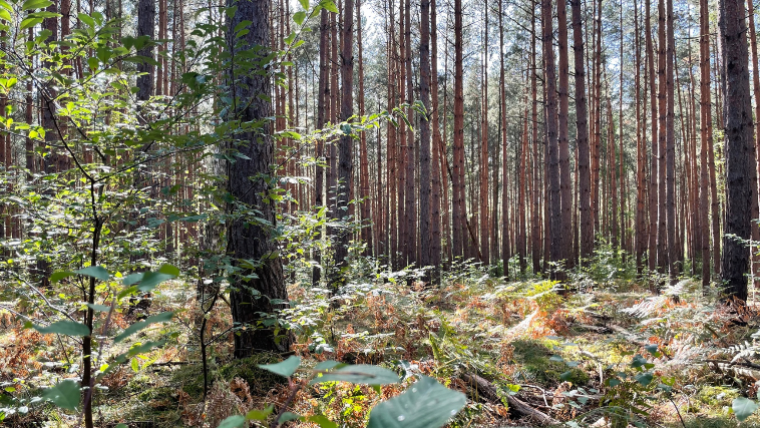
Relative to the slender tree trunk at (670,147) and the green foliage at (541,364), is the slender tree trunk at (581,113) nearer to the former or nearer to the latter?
the slender tree trunk at (670,147)

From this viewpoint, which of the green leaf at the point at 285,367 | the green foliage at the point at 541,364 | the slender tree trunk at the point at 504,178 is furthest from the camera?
the slender tree trunk at the point at 504,178

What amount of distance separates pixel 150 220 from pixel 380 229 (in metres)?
19.1

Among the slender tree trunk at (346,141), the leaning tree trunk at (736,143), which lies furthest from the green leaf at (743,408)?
the slender tree trunk at (346,141)

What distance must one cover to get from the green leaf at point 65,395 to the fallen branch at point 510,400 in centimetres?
202

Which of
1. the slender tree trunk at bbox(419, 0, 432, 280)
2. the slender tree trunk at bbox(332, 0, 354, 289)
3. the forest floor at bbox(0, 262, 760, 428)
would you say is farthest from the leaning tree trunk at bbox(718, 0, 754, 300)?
the slender tree trunk at bbox(332, 0, 354, 289)

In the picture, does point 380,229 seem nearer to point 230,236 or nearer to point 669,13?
point 669,13

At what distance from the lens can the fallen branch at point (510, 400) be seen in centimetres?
246

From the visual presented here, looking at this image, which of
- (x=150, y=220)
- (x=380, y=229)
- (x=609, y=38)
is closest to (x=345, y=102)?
(x=150, y=220)

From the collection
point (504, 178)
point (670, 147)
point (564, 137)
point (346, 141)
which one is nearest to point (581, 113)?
point (564, 137)

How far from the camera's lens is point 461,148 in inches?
402

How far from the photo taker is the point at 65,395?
0.74 metres

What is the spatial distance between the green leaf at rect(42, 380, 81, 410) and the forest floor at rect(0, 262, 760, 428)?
112 cm

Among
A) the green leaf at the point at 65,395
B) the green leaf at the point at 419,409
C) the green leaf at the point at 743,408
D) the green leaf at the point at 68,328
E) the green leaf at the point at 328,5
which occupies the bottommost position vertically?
the green leaf at the point at 743,408

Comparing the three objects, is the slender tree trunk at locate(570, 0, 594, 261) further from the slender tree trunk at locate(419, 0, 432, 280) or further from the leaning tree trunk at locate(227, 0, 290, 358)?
the leaning tree trunk at locate(227, 0, 290, 358)
